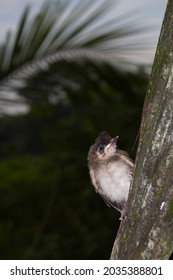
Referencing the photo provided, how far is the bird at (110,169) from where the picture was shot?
4426mm

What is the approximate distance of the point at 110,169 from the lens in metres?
4.52

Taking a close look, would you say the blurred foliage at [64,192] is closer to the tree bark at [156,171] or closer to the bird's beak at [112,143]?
the bird's beak at [112,143]

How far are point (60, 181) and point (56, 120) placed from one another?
4.12 ft

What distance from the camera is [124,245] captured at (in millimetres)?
2736

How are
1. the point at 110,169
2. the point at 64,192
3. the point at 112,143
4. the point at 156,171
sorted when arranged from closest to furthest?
1. the point at 156,171
2. the point at 112,143
3. the point at 110,169
4. the point at 64,192

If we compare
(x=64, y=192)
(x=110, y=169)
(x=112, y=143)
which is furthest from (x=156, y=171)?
(x=64, y=192)

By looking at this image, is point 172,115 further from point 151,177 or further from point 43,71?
point 43,71

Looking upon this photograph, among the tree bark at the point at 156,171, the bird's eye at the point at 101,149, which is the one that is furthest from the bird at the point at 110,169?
the tree bark at the point at 156,171

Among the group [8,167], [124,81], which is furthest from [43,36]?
[8,167]

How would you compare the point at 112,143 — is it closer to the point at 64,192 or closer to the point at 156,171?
the point at 156,171

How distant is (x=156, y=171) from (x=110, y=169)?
1.91 meters

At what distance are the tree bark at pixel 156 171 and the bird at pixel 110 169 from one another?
1.65m

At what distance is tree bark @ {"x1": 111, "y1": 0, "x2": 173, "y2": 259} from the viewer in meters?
2.58

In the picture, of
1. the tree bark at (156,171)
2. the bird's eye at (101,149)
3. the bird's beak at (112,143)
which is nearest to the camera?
the tree bark at (156,171)
